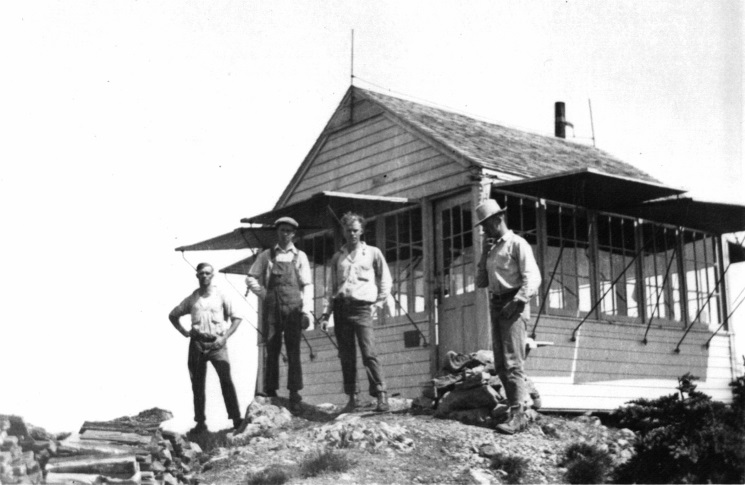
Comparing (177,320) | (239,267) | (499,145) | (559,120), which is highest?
(559,120)

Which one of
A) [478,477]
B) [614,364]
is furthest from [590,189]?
[478,477]

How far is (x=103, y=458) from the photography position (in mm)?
8945

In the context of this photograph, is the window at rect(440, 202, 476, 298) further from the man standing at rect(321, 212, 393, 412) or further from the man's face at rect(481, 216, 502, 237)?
A: the man's face at rect(481, 216, 502, 237)

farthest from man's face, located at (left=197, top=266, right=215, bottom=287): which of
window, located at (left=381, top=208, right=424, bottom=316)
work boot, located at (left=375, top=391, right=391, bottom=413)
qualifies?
window, located at (left=381, top=208, right=424, bottom=316)

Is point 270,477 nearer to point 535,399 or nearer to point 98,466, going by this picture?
point 98,466

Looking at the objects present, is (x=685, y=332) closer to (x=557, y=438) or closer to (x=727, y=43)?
(x=557, y=438)

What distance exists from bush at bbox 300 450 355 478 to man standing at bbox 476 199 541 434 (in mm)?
2082

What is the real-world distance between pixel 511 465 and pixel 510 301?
1939 mm

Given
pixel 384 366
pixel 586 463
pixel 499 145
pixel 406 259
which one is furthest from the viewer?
pixel 499 145

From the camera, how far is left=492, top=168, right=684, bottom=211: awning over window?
12.2 metres

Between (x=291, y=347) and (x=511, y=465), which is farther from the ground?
(x=291, y=347)

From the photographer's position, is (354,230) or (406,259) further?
(406,259)

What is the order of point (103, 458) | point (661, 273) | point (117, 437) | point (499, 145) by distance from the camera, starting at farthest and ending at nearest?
point (661, 273) → point (499, 145) → point (117, 437) → point (103, 458)

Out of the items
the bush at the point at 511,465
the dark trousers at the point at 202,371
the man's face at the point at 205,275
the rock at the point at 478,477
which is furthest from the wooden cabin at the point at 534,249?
the rock at the point at 478,477
